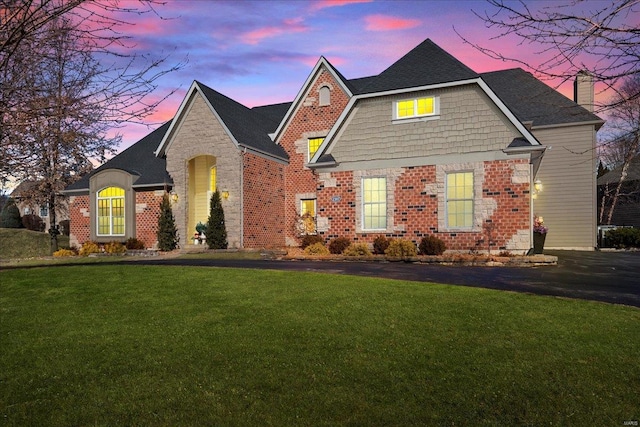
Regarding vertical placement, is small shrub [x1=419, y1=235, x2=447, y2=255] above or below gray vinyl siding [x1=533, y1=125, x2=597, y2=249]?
below

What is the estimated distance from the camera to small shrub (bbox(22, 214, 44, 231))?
148ft

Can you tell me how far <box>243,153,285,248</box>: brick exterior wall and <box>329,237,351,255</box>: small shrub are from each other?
16.2ft

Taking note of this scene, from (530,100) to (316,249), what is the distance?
13614 millimetres

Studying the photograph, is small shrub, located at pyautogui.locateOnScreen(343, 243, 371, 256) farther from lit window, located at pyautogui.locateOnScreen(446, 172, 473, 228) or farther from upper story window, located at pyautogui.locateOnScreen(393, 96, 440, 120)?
upper story window, located at pyautogui.locateOnScreen(393, 96, 440, 120)

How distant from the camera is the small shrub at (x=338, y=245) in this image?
17188 mm

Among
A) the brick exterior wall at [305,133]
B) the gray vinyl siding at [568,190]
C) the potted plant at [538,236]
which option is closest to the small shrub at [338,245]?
the brick exterior wall at [305,133]

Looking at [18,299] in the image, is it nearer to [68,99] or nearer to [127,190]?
[68,99]

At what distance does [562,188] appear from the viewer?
74.6 feet

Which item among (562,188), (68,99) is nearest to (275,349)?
(68,99)

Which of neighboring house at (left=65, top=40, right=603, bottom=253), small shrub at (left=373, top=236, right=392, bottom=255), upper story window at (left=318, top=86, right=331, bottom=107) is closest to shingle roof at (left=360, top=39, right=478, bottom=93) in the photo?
neighboring house at (left=65, top=40, right=603, bottom=253)

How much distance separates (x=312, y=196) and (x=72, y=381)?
63.1ft

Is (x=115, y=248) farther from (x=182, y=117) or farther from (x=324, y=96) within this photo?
(x=324, y=96)

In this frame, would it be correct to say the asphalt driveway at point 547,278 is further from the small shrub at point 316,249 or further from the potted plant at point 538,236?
the small shrub at point 316,249

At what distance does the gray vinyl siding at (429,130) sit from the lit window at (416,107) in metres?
0.23
